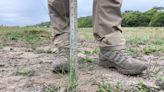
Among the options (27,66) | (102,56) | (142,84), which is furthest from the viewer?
(27,66)

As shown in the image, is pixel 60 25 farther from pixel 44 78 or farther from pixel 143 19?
pixel 143 19

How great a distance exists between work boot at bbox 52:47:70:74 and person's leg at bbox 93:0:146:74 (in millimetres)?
295

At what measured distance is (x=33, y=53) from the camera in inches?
193

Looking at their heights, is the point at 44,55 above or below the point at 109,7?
below

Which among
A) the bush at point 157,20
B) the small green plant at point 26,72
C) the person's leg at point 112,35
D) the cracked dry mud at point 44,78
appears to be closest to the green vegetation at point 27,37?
the cracked dry mud at point 44,78

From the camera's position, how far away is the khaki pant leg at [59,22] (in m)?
3.66

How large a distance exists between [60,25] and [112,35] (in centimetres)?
48

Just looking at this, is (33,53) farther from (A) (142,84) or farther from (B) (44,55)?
(A) (142,84)

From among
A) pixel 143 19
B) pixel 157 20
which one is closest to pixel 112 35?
pixel 157 20

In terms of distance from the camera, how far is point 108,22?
11.4 ft

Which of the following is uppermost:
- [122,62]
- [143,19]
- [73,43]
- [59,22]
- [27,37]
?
[59,22]

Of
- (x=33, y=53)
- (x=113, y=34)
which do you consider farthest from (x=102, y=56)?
(x=33, y=53)

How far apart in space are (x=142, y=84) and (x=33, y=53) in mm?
1857

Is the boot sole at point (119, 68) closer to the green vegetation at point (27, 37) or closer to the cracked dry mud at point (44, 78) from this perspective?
the cracked dry mud at point (44, 78)
